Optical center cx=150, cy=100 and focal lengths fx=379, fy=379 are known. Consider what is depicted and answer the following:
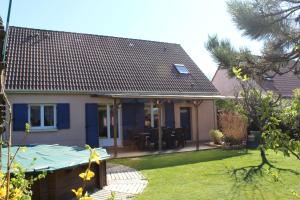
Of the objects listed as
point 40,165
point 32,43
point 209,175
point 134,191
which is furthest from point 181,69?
point 40,165

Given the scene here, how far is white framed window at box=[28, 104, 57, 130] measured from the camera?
18.1 metres

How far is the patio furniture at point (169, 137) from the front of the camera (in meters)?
19.3

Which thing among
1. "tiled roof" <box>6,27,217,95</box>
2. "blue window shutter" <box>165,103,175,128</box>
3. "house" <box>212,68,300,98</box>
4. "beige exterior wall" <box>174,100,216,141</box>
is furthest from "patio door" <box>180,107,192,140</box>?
"house" <box>212,68,300,98</box>

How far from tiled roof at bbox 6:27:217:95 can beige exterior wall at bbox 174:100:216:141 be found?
1.08 metres

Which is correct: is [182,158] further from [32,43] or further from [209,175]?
[32,43]

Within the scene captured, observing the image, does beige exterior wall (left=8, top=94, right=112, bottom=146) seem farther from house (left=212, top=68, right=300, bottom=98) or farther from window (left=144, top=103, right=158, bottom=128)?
house (left=212, top=68, right=300, bottom=98)

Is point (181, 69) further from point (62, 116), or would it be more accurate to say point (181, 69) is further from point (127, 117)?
point (62, 116)

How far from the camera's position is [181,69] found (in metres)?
24.6

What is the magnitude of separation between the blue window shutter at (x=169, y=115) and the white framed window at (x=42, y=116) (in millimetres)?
6741

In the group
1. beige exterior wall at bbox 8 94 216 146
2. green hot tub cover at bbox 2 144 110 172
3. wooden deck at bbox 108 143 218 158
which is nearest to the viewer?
green hot tub cover at bbox 2 144 110 172

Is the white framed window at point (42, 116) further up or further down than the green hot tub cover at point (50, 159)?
further up

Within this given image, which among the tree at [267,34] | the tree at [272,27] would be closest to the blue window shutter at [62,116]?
the tree at [267,34]

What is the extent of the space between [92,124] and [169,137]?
3.99 meters

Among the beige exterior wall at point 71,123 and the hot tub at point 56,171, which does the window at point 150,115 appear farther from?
the hot tub at point 56,171
